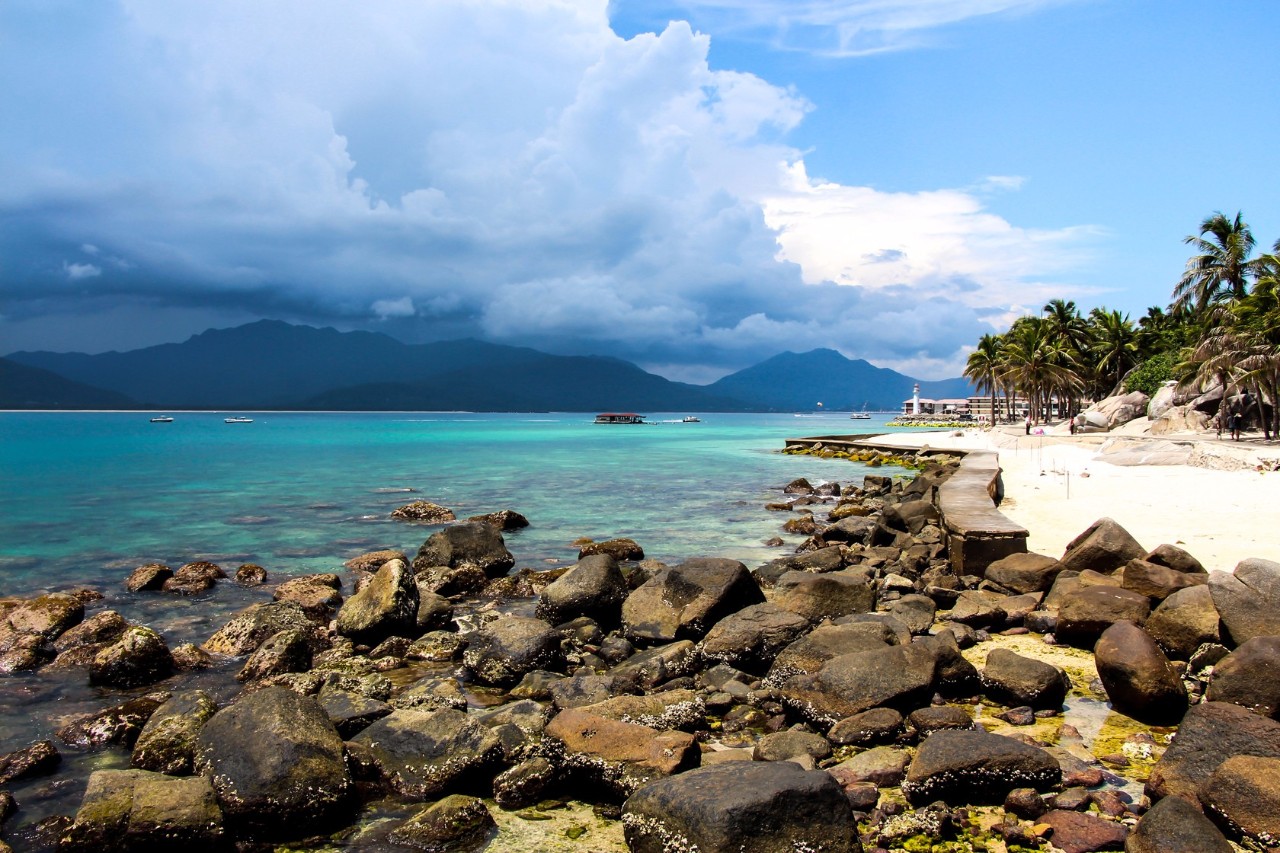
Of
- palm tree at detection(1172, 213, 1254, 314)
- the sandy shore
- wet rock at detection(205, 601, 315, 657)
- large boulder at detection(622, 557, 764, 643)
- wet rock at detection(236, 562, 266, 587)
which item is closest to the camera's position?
large boulder at detection(622, 557, 764, 643)

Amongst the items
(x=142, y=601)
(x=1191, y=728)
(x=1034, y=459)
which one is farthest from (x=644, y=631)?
(x=1034, y=459)

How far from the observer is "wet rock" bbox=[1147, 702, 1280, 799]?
4965 mm

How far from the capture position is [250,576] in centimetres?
1498

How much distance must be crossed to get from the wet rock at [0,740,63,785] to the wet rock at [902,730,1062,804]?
7215 millimetres

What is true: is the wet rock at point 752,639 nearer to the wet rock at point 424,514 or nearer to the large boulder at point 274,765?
the large boulder at point 274,765

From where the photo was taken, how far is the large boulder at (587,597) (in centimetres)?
1085

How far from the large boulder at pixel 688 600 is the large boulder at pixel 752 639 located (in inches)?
27.1

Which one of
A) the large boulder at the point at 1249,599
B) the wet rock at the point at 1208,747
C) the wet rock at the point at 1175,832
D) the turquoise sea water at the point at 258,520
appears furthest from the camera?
the turquoise sea water at the point at 258,520

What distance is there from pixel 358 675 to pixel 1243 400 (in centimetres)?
5898

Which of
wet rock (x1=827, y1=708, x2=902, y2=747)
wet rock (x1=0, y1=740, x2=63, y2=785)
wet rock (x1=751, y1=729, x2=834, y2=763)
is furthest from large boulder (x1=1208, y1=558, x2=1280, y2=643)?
wet rock (x1=0, y1=740, x2=63, y2=785)

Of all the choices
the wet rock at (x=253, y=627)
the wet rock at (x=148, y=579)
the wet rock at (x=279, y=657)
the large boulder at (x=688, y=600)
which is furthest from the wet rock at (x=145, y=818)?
the wet rock at (x=148, y=579)

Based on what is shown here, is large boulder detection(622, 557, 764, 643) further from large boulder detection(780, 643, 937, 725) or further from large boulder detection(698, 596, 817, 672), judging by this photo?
large boulder detection(780, 643, 937, 725)

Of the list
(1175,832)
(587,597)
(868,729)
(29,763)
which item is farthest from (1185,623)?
(29,763)

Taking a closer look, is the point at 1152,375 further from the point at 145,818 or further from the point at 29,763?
the point at 29,763
